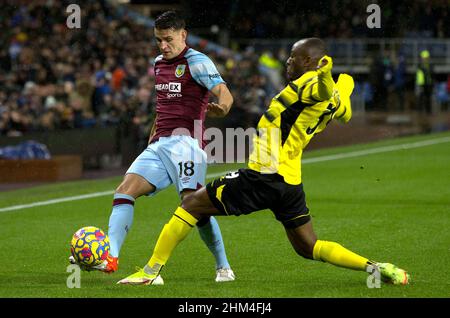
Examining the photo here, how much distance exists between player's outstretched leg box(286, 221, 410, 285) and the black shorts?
10 cm

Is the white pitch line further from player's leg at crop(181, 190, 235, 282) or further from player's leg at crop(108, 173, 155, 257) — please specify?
player's leg at crop(181, 190, 235, 282)

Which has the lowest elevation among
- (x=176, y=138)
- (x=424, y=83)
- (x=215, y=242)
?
(x=424, y=83)

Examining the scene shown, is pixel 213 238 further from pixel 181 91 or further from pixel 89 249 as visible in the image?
pixel 181 91

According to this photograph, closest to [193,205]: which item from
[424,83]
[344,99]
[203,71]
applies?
[203,71]

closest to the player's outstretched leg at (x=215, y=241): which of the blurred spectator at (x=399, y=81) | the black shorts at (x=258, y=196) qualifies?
the black shorts at (x=258, y=196)

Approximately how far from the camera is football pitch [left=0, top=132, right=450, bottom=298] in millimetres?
7859

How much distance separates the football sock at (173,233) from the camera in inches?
306

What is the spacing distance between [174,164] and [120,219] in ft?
2.01

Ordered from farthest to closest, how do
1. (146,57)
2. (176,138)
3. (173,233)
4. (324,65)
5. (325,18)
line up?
(325,18), (146,57), (176,138), (173,233), (324,65)

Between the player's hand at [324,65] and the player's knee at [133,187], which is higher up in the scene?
the player's hand at [324,65]

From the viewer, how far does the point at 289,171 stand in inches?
300

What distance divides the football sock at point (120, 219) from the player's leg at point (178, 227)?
458 millimetres

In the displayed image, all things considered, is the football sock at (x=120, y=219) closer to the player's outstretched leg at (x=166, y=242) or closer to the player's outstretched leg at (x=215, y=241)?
the player's outstretched leg at (x=166, y=242)
